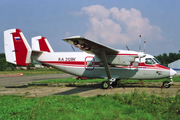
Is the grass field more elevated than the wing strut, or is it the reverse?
the wing strut

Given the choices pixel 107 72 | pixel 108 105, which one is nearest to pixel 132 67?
pixel 107 72

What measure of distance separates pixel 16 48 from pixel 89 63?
285 inches

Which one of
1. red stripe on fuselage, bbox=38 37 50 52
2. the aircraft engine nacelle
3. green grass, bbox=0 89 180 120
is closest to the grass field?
green grass, bbox=0 89 180 120

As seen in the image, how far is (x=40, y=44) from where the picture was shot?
20219 millimetres

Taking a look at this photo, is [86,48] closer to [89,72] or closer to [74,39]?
[74,39]

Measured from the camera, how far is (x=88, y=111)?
6.93 metres

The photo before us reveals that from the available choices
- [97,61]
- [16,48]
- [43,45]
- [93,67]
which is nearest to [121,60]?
[97,61]

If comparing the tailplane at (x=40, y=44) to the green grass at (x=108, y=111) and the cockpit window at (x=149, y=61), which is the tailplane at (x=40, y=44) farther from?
the green grass at (x=108, y=111)

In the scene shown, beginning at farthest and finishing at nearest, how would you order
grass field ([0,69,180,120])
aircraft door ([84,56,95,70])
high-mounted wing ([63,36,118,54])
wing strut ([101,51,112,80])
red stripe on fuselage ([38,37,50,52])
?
red stripe on fuselage ([38,37,50,52]) < aircraft door ([84,56,95,70]) < wing strut ([101,51,112,80]) < high-mounted wing ([63,36,118,54]) < grass field ([0,69,180,120])

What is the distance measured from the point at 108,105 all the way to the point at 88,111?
1.27 m

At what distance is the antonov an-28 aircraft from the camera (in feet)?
46.3

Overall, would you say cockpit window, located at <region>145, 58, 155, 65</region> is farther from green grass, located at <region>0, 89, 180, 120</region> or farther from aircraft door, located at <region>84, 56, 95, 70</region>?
green grass, located at <region>0, 89, 180, 120</region>

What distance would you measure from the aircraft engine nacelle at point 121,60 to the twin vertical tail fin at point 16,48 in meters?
7.66

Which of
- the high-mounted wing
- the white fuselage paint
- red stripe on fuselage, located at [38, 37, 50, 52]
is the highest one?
red stripe on fuselage, located at [38, 37, 50, 52]
